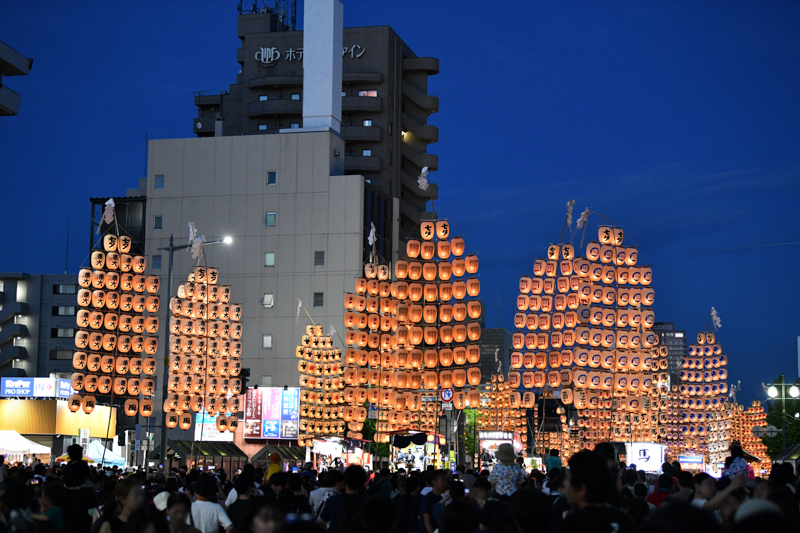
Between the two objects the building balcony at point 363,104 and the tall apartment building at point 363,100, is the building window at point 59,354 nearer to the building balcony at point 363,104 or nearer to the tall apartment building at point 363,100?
the tall apartment building at point 363,100

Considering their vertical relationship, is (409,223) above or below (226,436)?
above

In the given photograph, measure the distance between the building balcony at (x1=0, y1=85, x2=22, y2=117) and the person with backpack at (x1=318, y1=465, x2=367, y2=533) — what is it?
33361 mm

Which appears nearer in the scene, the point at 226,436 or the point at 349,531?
the point at 349,531

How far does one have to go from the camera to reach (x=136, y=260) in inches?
1923

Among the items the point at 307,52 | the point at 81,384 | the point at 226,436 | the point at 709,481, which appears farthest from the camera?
the point at 307,52

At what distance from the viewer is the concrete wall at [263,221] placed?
248 ft

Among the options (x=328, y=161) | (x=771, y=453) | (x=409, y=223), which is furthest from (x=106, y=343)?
(x=771, y=453)

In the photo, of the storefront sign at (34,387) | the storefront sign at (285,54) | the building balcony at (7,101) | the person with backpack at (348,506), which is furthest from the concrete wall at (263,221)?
the person with backpack at (348,506)

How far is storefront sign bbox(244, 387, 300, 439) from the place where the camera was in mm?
59344

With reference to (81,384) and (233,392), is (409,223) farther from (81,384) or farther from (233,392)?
(81,384)

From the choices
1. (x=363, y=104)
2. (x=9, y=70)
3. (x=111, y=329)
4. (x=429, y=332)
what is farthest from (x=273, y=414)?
(x=363, y=104)

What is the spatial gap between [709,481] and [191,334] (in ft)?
139

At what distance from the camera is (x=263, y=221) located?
3054 inches

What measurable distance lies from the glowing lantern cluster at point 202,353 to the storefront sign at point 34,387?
44.6 feet
